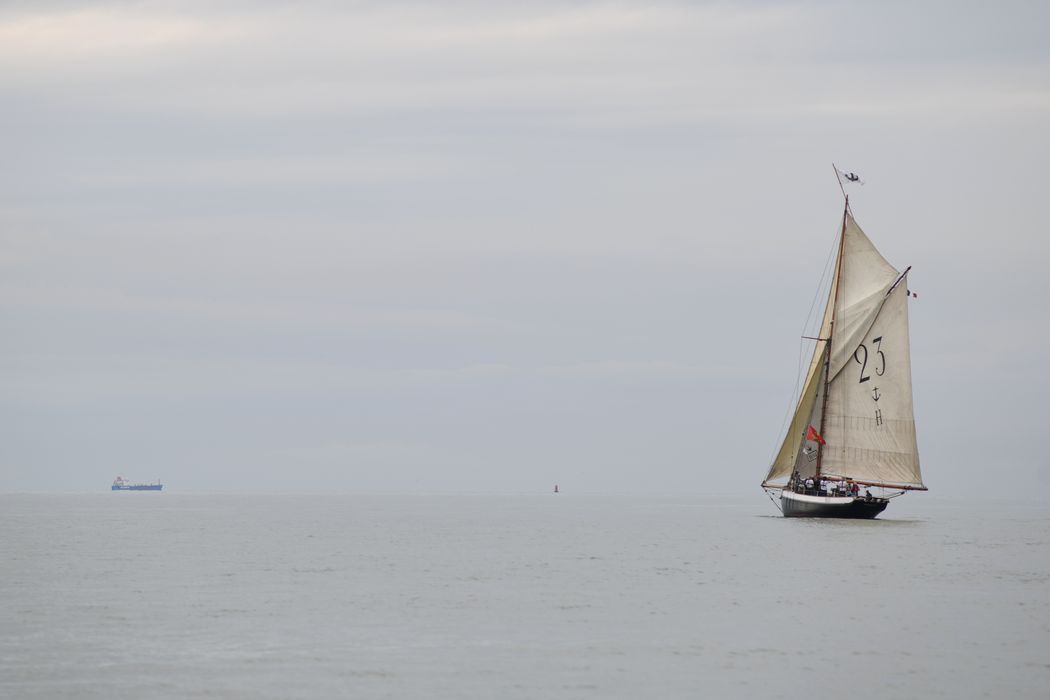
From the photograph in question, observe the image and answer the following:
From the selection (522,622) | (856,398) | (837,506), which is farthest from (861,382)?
(522,622)

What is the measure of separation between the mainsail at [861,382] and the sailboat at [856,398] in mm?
81

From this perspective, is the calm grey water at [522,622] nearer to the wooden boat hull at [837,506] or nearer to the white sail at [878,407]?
the white sail at [878,407]

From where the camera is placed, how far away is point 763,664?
134ft

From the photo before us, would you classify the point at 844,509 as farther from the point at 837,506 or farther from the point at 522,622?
the point at 522,622

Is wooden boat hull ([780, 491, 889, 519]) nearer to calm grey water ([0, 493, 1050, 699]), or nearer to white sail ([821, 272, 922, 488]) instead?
white sail ([821, 272, 922, 488])

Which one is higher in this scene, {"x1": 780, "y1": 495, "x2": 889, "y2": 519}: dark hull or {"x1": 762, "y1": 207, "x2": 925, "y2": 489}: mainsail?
{"x1": 762, "y1": 207, "x2": 925, "y2": 489}: mainsail

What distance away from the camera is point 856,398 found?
11175cm

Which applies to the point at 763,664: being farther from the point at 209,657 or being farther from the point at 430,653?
the point at 209,657

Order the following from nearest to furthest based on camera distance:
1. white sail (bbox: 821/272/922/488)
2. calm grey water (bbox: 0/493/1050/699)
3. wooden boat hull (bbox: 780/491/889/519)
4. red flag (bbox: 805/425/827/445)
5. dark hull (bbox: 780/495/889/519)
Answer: calm grey water (bbox: 0/493/1050/699), white sail (bbox: 821/272/922/488), red flag (bbox: 805/425/827/445), wooden boat hull (bbox: 780/491/889/519), dark hull (bbox: 780/495/889/519)

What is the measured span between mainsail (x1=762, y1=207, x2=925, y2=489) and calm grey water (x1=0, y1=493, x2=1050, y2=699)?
60.0 feet

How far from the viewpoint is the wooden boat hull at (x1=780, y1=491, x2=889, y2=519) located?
370 ft

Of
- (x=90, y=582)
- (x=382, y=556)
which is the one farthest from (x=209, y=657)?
(x=382, y=556)

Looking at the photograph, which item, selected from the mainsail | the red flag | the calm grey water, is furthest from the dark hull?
the calm grey water

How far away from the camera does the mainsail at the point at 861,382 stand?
361 ft
